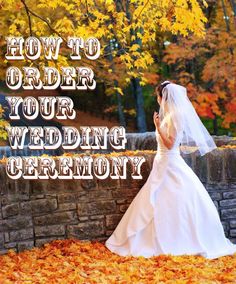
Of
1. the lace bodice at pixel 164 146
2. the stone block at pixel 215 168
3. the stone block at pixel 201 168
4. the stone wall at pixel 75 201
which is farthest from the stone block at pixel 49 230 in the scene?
the stone block at pixel 215 168

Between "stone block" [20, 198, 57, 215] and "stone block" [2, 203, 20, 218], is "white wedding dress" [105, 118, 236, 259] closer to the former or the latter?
"stone block" [20, 198, 57, 215]

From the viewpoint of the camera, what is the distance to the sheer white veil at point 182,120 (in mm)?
5566

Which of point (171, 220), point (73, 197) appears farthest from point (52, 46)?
point (171, 220)

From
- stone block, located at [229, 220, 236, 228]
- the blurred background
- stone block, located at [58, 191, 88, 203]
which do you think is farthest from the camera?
the blurred background

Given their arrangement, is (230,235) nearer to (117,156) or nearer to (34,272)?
(117,156)

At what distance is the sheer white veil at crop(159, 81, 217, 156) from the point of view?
5.57 meters

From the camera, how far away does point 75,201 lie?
5.42 meters

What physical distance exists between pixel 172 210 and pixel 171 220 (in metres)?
0.10

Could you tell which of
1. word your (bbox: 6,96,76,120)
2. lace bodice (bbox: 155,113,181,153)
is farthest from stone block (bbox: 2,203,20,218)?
lace bodice (bbox: 155,113,181,153)

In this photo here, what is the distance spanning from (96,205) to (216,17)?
14.1 m

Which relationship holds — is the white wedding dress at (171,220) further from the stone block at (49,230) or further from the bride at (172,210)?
the stone block at (49,230)

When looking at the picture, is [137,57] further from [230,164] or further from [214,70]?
[214,70]

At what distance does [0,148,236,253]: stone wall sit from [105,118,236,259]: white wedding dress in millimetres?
178

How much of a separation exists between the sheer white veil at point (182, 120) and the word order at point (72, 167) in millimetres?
494
